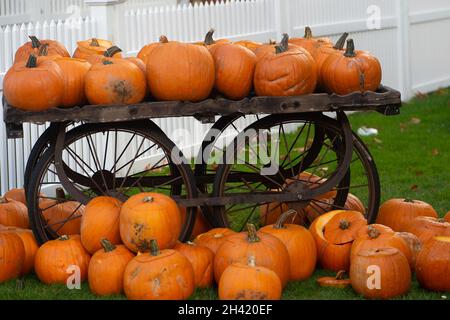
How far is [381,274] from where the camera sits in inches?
218

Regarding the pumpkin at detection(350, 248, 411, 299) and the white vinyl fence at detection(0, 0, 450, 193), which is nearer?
the pumpkin at detection(350, 248, 411, 299)

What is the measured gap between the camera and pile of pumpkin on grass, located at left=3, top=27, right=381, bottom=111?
6.02 meters

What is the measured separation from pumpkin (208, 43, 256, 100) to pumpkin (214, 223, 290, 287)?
997 millimetres

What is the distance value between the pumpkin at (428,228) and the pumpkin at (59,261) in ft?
6.80

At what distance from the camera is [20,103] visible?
5980 millimetres

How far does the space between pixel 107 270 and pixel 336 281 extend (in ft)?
4.32

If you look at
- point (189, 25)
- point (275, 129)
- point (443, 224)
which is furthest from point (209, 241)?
point (275, 129)

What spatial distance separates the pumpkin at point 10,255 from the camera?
5.91 m

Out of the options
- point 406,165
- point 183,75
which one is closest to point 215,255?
point 183,75

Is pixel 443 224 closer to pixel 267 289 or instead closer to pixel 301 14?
pixel 267 289

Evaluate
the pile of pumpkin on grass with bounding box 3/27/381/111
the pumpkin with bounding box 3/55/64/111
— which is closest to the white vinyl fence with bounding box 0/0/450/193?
the pile of pumpkin on grass with bounding box 3/27/381/111

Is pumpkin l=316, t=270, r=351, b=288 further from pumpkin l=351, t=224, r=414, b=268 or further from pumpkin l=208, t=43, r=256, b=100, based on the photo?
pumpkin l=208, t=43, r=256, b=100

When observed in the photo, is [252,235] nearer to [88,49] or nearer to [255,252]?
[255,252]

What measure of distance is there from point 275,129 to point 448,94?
4.15 metres
